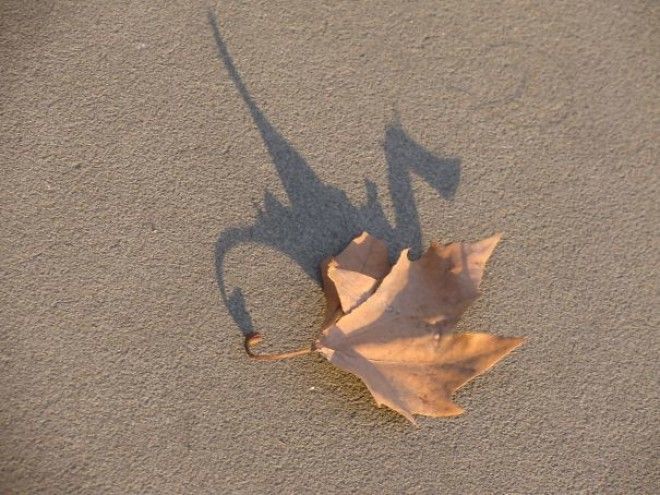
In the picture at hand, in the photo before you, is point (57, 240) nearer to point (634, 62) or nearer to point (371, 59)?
point (371, 59)

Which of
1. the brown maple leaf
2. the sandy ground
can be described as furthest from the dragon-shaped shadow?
the brown maple leaf

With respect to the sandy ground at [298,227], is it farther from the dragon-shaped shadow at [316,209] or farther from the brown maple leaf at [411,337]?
the brown maple leaf at [411,337]

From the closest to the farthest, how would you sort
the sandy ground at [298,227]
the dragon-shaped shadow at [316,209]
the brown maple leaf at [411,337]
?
the brown maple leaf at [411,337] < the sandy ground at [298,227] < the dragon-shaped shadow at [316,209]

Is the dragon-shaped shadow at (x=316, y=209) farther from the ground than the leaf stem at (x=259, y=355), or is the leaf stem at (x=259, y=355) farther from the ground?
the dragon-shaped shadow at (x=316, y=209)

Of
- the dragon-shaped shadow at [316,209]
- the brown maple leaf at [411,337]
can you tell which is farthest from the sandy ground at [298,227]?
the brown maple leaf at [411,337]

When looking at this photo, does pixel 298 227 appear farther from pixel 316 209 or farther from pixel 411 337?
pixel 411 337

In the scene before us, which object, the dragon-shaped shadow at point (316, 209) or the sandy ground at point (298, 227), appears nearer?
the sandy ground at point (298, 227)
